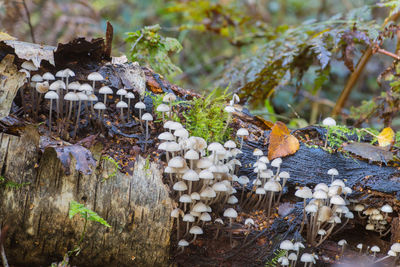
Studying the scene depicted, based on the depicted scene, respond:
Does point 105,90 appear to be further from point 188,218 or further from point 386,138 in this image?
point 386,138

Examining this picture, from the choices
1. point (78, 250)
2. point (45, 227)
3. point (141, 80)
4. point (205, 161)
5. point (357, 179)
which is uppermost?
point (141, 80)

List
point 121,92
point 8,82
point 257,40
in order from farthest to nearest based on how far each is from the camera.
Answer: point 257,40
point 121,92
point 8,82

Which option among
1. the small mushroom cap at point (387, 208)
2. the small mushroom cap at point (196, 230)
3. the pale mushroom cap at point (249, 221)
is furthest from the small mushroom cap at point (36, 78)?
the small mushroom cap at point (387, 208)

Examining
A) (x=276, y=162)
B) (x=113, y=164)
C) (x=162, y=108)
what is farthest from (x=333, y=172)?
(x=113, y=164)

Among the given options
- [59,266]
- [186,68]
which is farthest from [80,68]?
[186,68]

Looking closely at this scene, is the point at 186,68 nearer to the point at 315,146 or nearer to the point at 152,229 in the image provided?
the point at 315,146

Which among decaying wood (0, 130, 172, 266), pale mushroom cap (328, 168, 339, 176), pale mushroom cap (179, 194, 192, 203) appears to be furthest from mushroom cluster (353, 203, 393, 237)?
decaying wood (0, 130, 172, 266)
